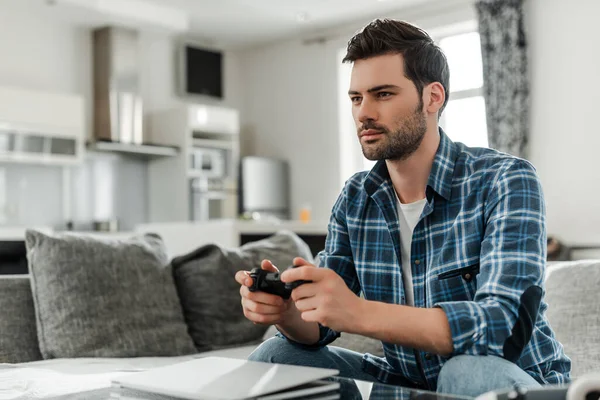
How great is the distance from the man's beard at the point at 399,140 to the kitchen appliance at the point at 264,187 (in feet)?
18.4

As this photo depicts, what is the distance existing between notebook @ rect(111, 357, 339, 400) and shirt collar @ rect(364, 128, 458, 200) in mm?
452

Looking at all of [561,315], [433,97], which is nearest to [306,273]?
[433,97]

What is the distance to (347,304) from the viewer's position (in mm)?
→ 1120

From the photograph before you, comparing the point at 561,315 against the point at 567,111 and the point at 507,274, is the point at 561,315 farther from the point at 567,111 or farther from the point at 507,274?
the point at 567,111

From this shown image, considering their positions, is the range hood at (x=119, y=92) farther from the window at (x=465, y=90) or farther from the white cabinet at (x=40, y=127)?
the window at (x=465, y=90)

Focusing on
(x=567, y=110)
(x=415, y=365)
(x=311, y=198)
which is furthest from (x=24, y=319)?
(x=311, y=198)

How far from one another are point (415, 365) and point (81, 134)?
5221 millimetres

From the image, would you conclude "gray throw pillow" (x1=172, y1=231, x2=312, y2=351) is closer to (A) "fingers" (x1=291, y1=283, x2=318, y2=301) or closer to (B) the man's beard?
(B) the man's beard

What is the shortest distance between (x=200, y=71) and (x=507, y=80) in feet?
10.6

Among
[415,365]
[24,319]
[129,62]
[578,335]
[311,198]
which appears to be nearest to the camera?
[415,365]

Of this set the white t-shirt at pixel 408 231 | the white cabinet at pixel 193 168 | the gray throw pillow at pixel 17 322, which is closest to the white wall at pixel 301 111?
the white cabinet at pixel 193 168

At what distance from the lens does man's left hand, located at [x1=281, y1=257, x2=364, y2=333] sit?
111 centimetres

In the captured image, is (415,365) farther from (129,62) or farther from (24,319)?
(129,62)

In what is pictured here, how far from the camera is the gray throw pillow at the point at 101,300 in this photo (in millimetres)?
2027
